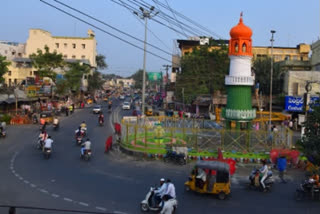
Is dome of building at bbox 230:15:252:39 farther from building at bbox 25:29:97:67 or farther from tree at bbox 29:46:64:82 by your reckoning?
building at bbox 25:29:97:67

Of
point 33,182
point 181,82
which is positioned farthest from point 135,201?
point 181,82

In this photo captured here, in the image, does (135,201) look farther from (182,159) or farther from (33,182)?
(182,159)

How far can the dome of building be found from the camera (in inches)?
860

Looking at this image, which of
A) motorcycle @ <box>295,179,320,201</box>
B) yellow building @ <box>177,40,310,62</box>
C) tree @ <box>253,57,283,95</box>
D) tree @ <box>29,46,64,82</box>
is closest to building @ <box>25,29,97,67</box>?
yellow building @ <box>177,40,310,62</box>

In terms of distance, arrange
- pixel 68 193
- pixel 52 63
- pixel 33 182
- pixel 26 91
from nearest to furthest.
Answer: pixel 68 193 < pixel 33 182 < pixel 26 91 < pixel 52 63

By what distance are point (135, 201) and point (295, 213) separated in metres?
5.56

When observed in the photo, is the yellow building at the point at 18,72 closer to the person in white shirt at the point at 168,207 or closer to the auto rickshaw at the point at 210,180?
the auto rickshaw at the point at 210,180

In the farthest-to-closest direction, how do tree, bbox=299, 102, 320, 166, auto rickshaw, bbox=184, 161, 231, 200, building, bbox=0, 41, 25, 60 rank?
building, bbox=0, 41, 25, 60 < auto rickshaw, bbox=184, 161, 231, 200 < tree, bbox=299, 102, 320, 166

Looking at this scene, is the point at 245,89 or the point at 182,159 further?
the point at 245,89

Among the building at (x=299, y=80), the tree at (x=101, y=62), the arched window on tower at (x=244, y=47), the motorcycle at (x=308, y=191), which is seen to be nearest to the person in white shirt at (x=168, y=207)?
the motorcycle at (x=308, y=191)

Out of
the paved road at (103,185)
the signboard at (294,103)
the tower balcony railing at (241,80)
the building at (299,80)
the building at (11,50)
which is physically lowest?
the paved road at (103,185)

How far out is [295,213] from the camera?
1201 cm

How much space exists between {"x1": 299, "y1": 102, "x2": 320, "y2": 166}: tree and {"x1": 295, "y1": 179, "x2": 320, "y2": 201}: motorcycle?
2.46 m

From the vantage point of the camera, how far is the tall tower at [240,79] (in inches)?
857
